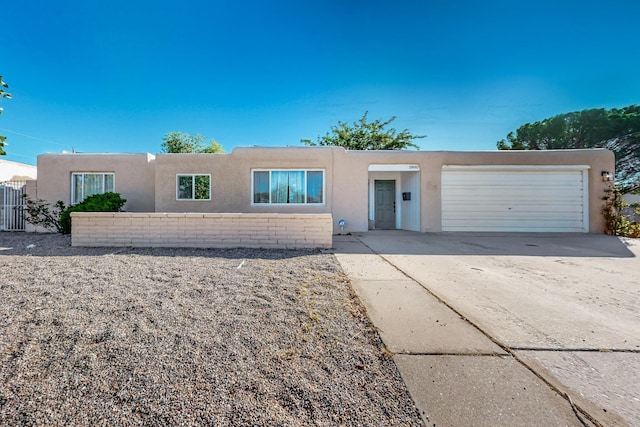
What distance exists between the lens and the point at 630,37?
9586 millimetres

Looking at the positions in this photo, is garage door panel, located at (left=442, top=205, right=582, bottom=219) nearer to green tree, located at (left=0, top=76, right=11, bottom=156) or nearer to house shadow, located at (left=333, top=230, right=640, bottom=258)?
house shadow, located at (left=333, top=230, right=640, bottom=258)

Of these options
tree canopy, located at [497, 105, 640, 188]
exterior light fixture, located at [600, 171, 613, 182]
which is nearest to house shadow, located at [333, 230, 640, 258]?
exterior light fixture, located at [600, 171, 613, 182]

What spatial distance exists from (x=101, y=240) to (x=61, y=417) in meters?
6.74

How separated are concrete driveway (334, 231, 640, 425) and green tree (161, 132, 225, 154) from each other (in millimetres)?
23149

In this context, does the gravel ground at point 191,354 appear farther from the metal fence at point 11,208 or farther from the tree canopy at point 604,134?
the tree canopy at point 604,134

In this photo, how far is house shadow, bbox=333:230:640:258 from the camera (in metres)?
6.48

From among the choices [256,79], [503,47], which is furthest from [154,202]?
[503,47]

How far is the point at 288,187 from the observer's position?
396 inches

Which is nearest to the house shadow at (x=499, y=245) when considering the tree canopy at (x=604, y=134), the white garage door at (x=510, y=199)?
the white garage door at (x=510, y=199)

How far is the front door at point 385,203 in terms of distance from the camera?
12.1 metres

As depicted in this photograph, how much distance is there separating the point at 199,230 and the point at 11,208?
33.7ft

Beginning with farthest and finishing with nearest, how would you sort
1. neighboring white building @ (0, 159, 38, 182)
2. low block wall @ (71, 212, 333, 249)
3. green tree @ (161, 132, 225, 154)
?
green tree @ (161, 132, 225, 154), neighboring white building @ (0, 159, 38, 182), low block wall @ (71, 212, 333, 249)

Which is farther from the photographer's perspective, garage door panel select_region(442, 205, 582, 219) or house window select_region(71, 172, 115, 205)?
house window select_region(71, 172, 115, 205)

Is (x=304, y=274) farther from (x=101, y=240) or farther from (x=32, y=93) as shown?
(x=32, y=93)
